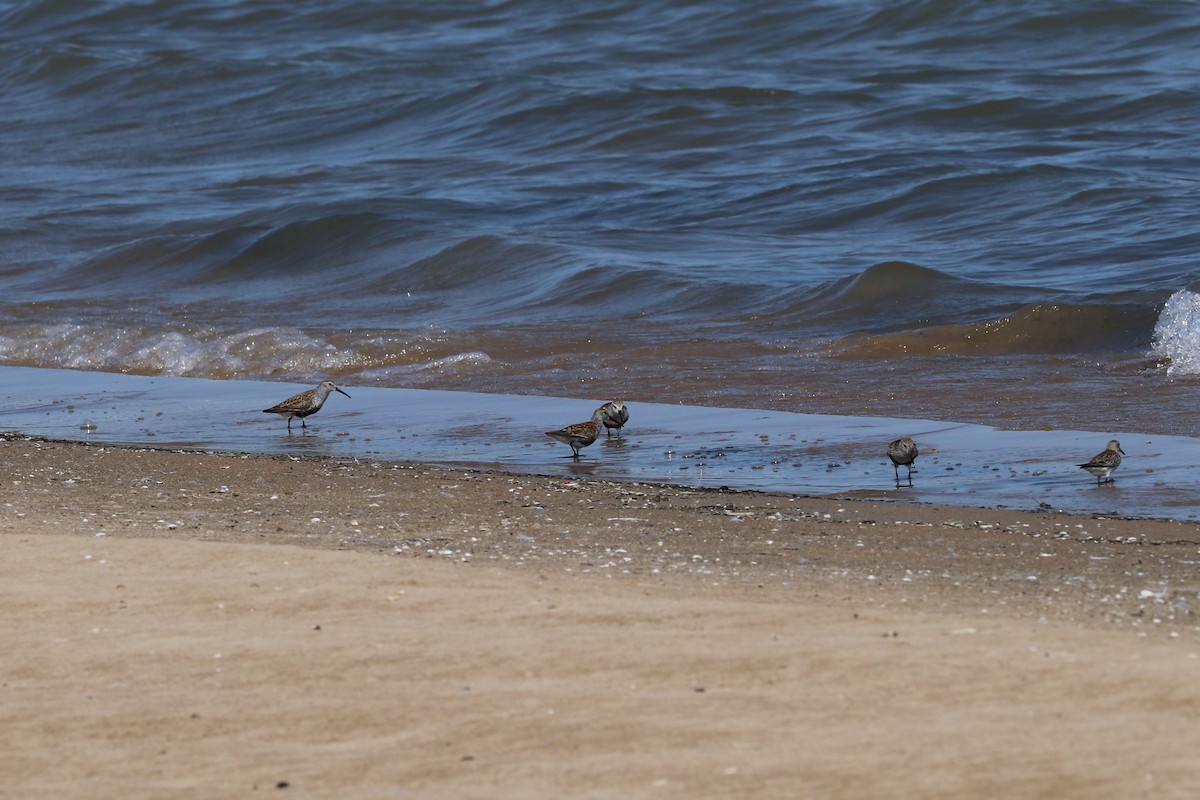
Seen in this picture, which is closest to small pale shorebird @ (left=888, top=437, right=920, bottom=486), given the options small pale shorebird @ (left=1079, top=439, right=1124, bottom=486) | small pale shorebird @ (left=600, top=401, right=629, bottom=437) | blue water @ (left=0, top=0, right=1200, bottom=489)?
small pale shorebird @ (left=1079, top=439, right=1124, bottom=486)

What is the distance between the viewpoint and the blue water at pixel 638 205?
1247cm

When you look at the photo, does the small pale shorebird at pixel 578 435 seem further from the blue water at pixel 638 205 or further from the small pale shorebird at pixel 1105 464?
the small pale shorebird at pixel 1105 464

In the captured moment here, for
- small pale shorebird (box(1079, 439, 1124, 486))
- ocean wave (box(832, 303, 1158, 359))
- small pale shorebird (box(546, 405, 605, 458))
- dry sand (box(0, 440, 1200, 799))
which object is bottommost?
dry sand (box(0, 440, 1200, 799))

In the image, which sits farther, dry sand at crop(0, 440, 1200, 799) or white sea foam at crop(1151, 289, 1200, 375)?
white sea foam at crop(1151, 289, 1200, 375)

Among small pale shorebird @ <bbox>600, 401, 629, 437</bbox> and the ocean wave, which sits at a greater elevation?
the ocean wave

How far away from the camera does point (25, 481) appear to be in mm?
7719

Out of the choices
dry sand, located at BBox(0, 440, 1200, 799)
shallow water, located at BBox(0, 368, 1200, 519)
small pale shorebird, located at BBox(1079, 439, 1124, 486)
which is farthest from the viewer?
shallow water, located at BBox(0, 368, 1200, 519)

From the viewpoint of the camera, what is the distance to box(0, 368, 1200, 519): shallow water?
771 cm

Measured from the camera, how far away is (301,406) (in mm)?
9859

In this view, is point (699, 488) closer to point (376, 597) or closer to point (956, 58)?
point (376, 597)

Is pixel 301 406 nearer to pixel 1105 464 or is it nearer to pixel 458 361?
pixel 458 361

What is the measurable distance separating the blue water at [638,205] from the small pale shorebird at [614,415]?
1.33 m

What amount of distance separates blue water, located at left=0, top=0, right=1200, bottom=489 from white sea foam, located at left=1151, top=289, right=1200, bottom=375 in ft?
0.16

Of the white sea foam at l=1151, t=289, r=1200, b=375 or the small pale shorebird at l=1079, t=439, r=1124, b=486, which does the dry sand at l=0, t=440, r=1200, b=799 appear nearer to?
the small pale shorebird at l=1079, t=439, r=1124, b=486
